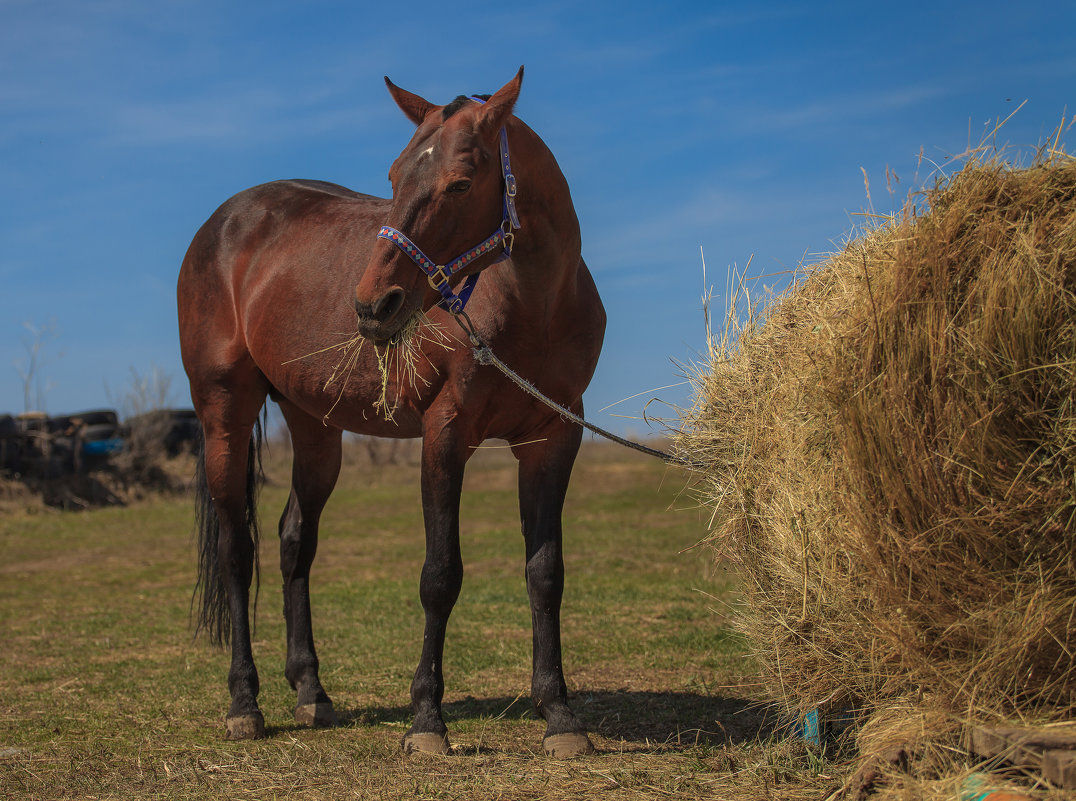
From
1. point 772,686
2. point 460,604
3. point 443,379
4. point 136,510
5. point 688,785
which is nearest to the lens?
point 688,785

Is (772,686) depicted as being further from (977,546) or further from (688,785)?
(977,546)

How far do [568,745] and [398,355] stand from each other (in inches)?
67.2

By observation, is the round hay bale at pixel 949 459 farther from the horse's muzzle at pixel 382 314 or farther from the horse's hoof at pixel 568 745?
the horse's muzzle at pixel 382 314

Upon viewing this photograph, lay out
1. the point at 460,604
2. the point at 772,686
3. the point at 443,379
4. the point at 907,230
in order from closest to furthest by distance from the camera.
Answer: the point at 907,230
the point at 772,686
the point at 443,379
the point at 460,604

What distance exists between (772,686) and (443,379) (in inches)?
70.0

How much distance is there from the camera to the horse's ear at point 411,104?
3.79m

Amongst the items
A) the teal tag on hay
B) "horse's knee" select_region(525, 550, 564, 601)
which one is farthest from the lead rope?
the teal tag on hay

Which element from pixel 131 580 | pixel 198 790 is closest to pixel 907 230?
pixel 198 790

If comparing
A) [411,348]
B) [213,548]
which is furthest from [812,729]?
[213,548]

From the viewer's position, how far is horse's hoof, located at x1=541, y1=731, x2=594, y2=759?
3645 mm

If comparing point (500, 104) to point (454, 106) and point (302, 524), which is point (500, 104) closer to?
point (454, 106)

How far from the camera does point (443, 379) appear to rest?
12.8 ft

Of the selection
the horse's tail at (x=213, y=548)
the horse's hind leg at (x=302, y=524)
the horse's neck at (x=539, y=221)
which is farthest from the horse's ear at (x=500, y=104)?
the horse's tail at (x=213, y=548)

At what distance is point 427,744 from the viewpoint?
12.1 feet
